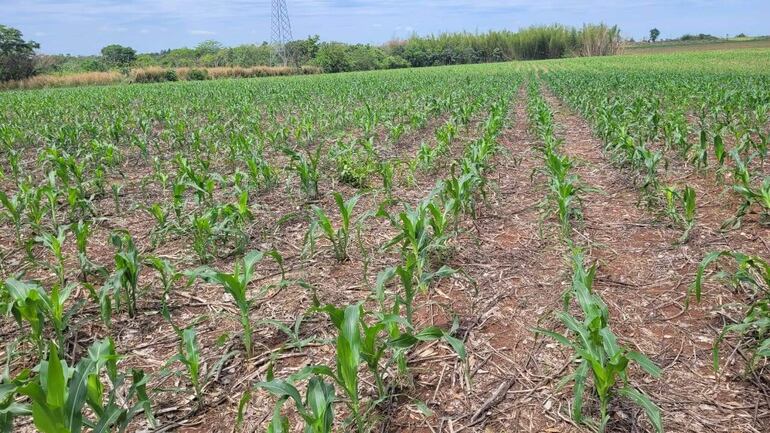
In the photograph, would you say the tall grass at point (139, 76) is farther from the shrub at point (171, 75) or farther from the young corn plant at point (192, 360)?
the young corn plant at point (192, 360)

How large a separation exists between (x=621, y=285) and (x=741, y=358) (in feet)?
2.77

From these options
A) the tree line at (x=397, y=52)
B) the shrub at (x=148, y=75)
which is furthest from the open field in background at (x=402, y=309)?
the tree line at (x=397, y=52)

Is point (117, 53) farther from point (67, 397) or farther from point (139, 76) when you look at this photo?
point (67, 397)

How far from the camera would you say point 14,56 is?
34.8m

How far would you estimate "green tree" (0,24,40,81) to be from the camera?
111ft

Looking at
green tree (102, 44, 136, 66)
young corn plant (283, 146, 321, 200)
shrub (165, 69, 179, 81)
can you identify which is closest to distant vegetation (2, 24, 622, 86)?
green tree (102, 44, 136, 66)

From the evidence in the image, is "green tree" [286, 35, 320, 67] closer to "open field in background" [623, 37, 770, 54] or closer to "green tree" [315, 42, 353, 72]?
"green tree" [315, 42, 353, 72]

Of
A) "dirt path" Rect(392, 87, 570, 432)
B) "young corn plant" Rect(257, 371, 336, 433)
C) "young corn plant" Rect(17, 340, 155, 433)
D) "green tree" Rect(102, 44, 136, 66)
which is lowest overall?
"dirt path" Rect(392, 87, 570, 432)

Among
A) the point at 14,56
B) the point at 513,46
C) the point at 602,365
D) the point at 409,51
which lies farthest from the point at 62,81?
the point at 513,46

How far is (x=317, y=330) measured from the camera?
270 centimetres

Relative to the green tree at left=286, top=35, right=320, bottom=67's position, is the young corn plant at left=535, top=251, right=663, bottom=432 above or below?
below

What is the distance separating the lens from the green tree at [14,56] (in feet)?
111

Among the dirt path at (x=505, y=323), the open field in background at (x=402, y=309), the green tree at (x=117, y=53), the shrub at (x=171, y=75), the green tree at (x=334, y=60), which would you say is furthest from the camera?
the green tree at (x=117, y=53)

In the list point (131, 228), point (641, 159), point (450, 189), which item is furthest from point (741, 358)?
point (131, 228)
